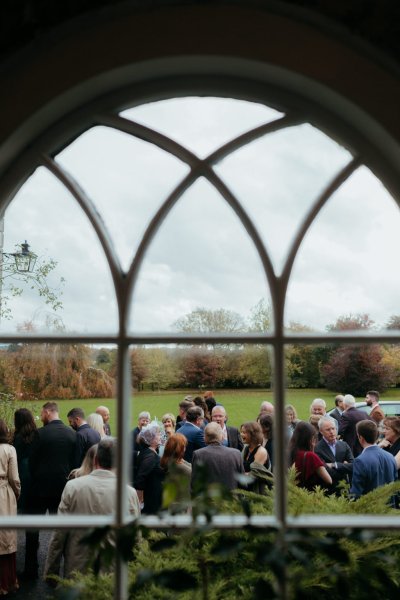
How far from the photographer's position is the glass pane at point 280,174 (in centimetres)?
149

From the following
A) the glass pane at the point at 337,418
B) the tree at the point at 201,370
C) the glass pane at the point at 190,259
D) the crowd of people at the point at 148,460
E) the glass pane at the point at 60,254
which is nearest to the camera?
the glass pane at the point at 190,259

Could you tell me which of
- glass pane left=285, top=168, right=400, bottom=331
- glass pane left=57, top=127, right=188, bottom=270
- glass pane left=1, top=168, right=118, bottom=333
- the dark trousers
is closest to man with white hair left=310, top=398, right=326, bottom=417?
the dark trousers

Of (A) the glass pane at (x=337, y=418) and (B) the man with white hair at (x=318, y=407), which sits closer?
(A) the glass pane at (x=337, y=418)

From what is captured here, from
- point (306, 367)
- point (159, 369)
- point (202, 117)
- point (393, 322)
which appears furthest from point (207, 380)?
point (202, 117)

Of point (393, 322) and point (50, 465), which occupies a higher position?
point (393, 322)

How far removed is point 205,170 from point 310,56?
Result: 1.19 feet

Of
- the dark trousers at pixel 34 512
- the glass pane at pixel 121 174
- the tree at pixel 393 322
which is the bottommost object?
the dark trousers at pixel 34 512

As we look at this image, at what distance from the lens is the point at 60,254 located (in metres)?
1.97

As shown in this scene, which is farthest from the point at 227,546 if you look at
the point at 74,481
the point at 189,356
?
the point at 189,356

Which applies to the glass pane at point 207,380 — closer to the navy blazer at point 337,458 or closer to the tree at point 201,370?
the tree at point 201,370

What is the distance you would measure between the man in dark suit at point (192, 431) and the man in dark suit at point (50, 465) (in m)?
0.79

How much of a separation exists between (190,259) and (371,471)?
6.46ft

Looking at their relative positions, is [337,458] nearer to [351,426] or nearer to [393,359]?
[351,426]

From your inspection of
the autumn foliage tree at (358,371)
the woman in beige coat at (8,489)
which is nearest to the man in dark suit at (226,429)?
the woman in beige coat at (8,489)
